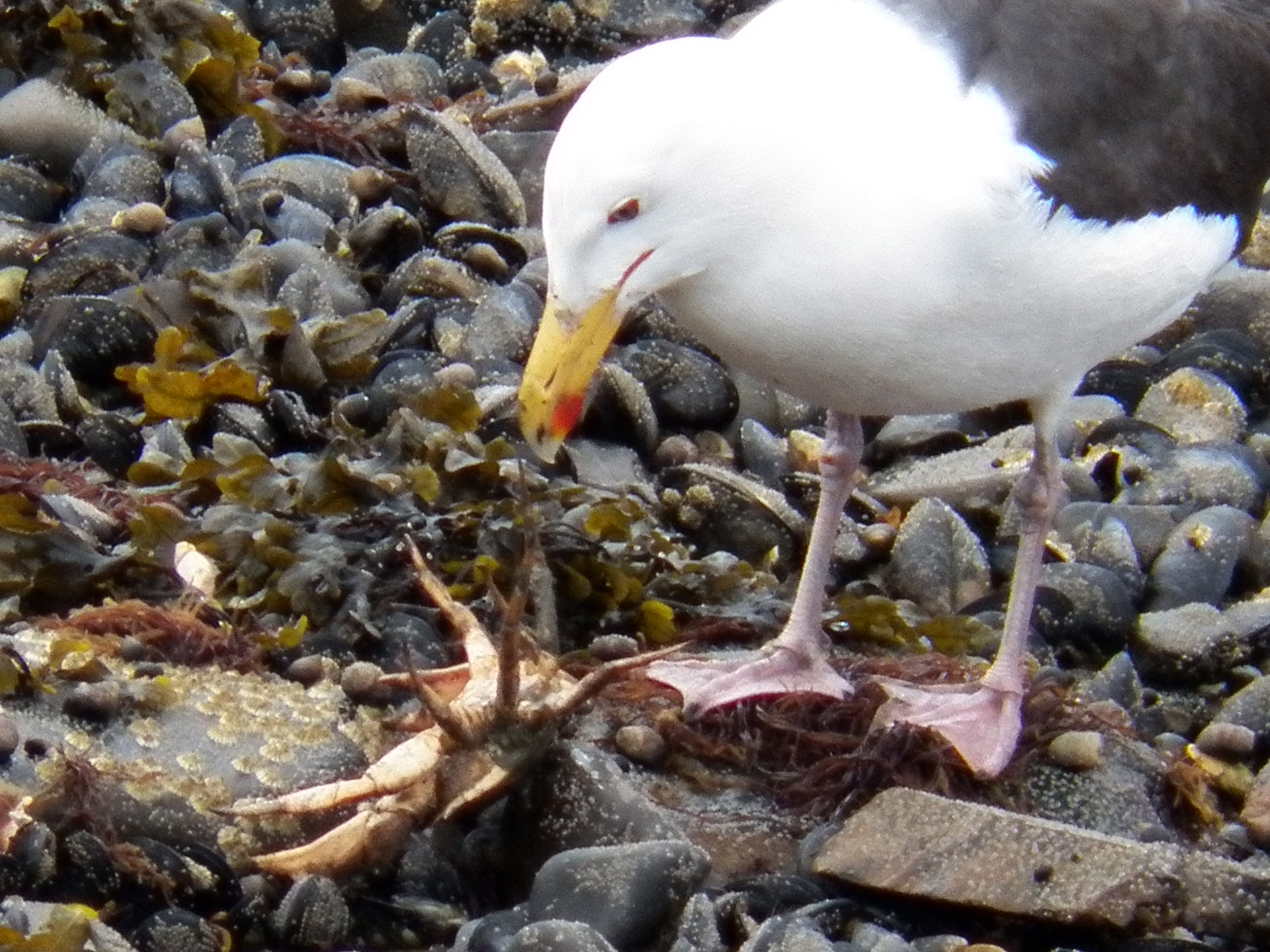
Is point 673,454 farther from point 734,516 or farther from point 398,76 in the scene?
point 398,76

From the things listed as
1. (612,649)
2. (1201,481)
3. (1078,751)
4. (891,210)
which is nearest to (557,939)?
(612,649)

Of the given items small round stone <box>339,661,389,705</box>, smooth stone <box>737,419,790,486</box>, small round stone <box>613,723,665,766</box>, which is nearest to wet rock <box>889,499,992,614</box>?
smooth stone <box>737,419,790,486</box>

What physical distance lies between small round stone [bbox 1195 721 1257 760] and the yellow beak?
72.8 inches

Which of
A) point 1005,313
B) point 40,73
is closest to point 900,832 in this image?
point 1005,313

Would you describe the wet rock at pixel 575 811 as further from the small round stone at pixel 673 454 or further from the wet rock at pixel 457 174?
the wet rock at pixel 457 174

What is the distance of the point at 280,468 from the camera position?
4.60 metres

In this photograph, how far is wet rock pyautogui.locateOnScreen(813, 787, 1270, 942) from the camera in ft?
11.2

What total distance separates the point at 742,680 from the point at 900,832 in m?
0.84

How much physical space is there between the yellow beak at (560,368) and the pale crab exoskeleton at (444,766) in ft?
1.22

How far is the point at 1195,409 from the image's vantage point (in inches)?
237

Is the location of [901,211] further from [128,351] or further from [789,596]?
[128,351]

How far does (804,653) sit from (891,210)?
52.2 inches

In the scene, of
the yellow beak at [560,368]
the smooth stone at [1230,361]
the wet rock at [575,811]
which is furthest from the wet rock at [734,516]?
the smooth stone at [1230,361]

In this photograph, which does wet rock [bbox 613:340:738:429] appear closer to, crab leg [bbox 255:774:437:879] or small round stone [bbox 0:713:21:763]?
crab leg [bbox 255:774:437:879]
